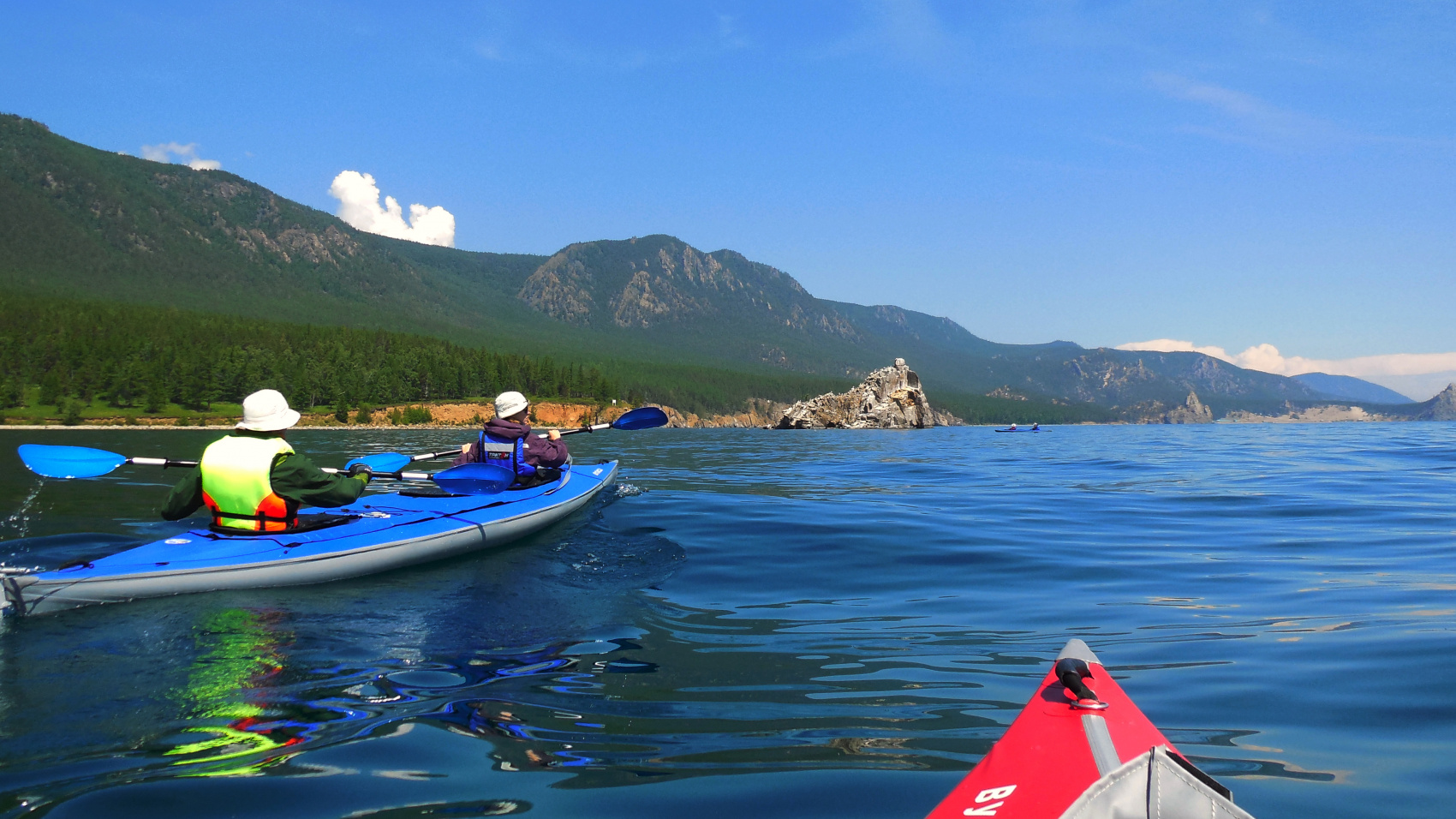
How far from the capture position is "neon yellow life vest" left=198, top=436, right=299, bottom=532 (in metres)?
8.77

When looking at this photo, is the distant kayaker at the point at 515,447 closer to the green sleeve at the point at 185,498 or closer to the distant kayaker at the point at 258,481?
the distant kayaker at the point at 258,481

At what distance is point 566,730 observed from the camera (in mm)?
4656

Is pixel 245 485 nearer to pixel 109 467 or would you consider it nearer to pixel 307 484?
pixel 307 484

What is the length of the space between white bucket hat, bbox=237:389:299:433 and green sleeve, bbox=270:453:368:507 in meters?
0.43

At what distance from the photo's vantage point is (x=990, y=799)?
2.95 m

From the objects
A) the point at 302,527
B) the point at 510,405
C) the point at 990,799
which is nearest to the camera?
the point at 990,799

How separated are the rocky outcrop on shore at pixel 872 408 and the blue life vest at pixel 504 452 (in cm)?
13062

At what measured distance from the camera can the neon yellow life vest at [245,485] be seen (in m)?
8.77

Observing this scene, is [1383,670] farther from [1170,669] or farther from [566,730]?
[566,730]

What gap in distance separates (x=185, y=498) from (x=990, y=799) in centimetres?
939

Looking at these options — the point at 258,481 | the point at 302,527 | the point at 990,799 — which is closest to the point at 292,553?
the point at 302,527

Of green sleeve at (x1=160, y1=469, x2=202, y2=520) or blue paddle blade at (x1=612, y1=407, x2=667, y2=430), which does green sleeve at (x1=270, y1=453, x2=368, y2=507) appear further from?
blue paddle blade at (x1=612, y1=407, x2=667, y2=430)

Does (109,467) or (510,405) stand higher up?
(510,405)

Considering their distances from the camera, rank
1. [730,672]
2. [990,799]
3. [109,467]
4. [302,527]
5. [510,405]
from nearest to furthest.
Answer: [990,799]
[730,672]
[302,527]
[109,467]
[510,405]
